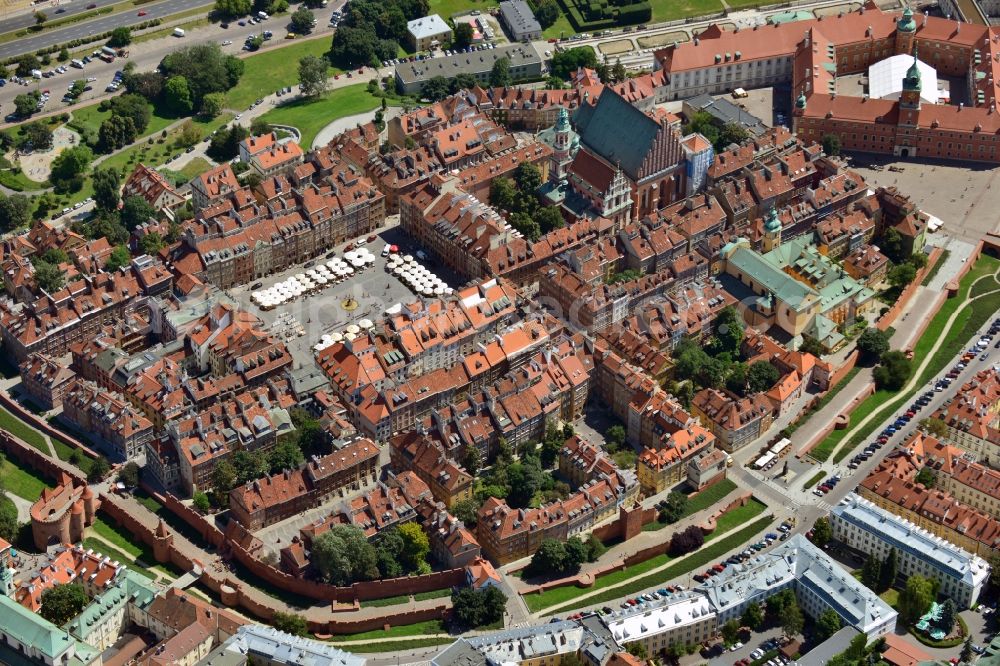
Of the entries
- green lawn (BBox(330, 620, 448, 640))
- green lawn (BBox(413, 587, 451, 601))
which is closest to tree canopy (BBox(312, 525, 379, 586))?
green lawn (BBox(413, 587, 451, 601))

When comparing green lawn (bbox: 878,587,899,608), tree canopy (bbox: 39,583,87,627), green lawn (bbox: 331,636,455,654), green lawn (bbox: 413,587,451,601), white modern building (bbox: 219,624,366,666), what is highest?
tree canopy (bbox: 39,583,87,627)

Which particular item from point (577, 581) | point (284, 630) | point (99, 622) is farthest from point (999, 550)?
point (99, 622)

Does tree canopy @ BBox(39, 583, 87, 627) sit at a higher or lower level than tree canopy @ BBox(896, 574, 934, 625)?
higher

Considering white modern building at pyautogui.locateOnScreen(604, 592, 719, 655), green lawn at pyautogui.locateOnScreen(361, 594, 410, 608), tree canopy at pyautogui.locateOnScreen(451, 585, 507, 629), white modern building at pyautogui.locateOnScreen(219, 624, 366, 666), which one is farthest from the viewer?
green lawn at pyautogui.locateOnScreen(361, 594, 410, 608)

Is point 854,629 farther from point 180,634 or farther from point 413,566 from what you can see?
point 180,634

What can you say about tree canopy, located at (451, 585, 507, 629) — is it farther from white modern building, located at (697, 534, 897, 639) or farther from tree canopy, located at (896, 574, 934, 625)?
tree canopy, located at (896, 574, 934, 625)

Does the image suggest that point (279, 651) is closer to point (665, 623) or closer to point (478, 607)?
point (478, 607)
